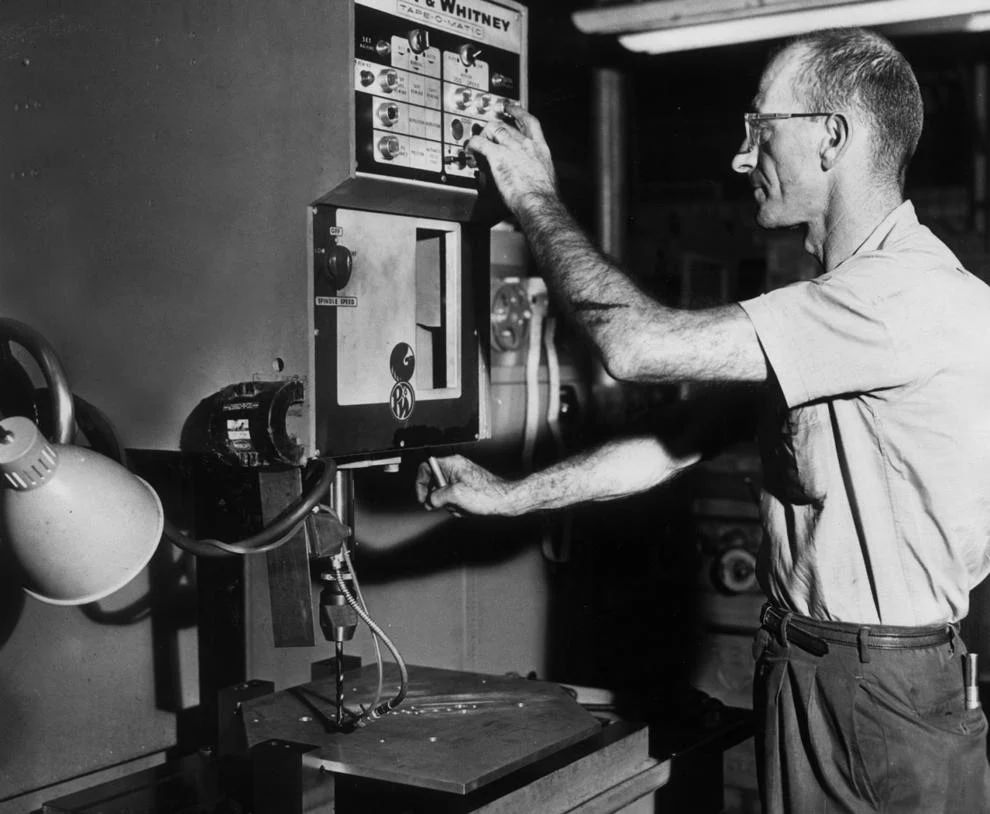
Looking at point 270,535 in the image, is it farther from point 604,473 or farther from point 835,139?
point 835,139

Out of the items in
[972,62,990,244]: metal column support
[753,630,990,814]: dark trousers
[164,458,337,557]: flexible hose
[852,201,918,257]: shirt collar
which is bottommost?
[753,630,990,814]: dark trousers

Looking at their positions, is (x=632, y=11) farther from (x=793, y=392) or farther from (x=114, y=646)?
(x=114, y=646)

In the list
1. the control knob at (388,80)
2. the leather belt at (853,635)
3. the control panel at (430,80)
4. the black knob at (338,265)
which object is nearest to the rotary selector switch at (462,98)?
the control panel at (430,80)

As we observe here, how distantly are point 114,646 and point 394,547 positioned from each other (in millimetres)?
620

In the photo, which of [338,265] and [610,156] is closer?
[338,265]

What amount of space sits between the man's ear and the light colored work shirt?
11 centimetres

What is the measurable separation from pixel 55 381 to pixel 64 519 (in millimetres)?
256

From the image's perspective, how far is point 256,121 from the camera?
1403 millimetres

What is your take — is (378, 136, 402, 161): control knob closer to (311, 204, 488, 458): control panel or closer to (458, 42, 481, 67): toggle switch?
(311, 204, 488, 458): control panel

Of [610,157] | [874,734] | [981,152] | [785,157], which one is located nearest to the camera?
[874,734]

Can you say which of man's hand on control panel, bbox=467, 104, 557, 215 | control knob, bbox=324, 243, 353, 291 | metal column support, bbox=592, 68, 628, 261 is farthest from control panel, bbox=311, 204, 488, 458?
metal column support, bbox=592, 68, 628, 261

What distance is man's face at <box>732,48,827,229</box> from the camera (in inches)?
64.1

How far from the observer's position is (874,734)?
1516 mm

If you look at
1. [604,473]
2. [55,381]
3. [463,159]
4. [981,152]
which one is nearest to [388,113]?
[463,159]
